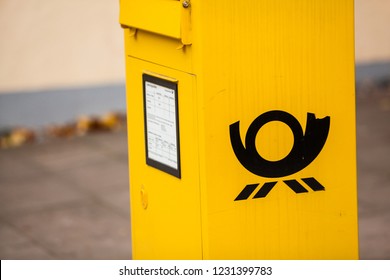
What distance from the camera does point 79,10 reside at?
28.1ft

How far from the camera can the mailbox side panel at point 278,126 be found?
11.6 feet

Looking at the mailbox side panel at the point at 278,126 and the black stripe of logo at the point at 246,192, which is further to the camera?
the black stripe of logo at the point at 246,192

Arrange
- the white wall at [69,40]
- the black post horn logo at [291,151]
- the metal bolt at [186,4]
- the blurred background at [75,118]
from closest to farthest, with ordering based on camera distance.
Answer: the metal bolt at [186,4], the black post horn logo at [291,151], the blurred background at [75,118], the white wall at [69,40]

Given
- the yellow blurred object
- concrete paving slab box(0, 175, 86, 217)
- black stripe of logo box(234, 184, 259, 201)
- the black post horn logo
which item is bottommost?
concrete paving slab box(0, 175, 86, 217)

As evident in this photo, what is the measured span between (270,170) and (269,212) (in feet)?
0.57

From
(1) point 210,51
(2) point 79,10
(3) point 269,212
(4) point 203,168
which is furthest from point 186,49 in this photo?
(2) point 79,10

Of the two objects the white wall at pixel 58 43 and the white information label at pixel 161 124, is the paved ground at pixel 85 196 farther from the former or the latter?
the white information label at pixel 161 124

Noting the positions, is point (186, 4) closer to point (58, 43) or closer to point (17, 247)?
point (17, 247)

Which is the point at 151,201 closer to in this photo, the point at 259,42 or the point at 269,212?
the point at 269,212

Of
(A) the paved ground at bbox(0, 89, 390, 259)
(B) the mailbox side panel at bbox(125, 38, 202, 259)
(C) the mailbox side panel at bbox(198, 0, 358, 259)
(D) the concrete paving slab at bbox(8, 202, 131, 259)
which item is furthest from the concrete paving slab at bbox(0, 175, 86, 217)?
(C) the mailbox side panel at bbox(198, 0, 358, 259)

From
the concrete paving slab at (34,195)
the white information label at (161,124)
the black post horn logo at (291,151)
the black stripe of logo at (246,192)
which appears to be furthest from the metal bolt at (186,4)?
the concrete paving slab at (34,195)

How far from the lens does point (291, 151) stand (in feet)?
12.2

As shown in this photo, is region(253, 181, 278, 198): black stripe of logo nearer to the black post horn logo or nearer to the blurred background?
the black post horn logo

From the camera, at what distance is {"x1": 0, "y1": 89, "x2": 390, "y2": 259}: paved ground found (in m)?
6.19
